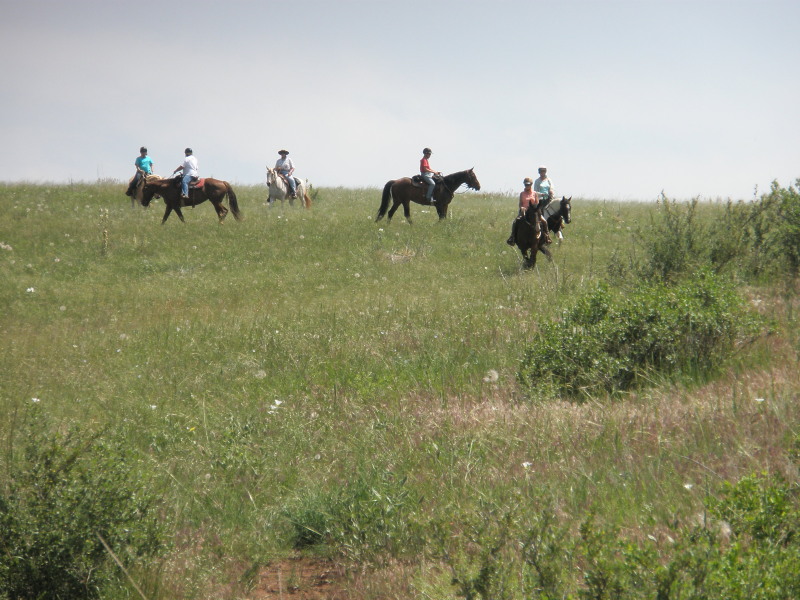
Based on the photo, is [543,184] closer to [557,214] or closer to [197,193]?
[557,214]

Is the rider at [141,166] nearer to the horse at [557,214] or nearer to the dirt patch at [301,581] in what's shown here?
the horse at [557,214]

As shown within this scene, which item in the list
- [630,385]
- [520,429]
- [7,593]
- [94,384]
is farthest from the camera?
[94,384]

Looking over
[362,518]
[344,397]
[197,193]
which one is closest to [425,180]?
[197,193]

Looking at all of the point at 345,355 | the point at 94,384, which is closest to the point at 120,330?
the point at 94,384

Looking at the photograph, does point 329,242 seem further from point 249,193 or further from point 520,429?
point 520,429

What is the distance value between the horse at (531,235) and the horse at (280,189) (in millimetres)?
A: 11470

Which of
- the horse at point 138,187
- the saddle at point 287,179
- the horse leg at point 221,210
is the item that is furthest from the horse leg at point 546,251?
the horse at point 138,187

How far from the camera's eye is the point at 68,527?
4625 millimetres

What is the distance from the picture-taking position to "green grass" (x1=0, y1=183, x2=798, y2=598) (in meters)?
5.30

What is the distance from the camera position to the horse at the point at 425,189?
24.9m

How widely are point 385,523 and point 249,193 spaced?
26.9 m

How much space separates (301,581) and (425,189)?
21026 mm

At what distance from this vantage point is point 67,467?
4895 mm

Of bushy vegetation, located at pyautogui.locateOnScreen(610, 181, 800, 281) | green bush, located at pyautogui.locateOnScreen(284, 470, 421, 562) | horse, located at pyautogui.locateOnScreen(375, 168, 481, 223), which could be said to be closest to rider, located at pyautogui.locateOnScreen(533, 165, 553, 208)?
horse, located at pyautogui.locateOnScreen(375, 168, 481, 223)
